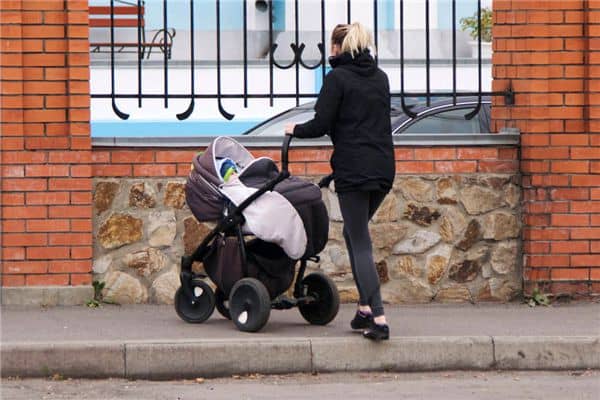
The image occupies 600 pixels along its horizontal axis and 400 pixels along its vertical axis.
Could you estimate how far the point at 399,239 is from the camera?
9336 mm

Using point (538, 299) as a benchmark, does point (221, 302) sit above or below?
above

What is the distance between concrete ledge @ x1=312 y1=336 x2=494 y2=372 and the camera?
295 inches

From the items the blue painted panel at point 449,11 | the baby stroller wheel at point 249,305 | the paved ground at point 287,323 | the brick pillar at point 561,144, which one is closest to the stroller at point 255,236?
the baby stroller wheel at point 249,305

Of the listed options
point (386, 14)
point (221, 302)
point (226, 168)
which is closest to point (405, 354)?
point (221, 302)

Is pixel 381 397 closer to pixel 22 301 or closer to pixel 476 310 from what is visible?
pixel 476 310

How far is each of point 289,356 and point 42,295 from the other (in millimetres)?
2346

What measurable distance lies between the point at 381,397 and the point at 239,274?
1.54m

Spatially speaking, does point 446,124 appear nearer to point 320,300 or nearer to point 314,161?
point 314,161

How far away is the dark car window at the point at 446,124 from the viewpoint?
32.8ft

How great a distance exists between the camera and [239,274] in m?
8.02

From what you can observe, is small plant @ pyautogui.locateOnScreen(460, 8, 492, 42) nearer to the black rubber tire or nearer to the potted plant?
the potted plant

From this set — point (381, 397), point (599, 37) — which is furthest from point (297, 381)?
point (599, 37)

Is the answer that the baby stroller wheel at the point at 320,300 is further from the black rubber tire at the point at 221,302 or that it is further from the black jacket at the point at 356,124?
the black jacket at the point at 356,124

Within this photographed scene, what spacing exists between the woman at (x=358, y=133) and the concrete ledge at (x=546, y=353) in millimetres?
675
